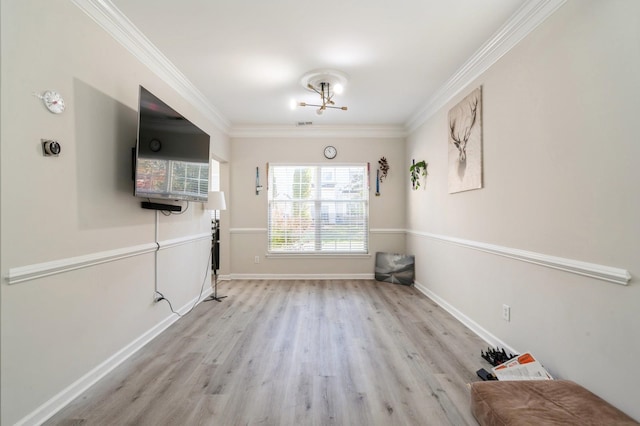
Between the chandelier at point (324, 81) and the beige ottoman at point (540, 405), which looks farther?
the chandelier at point (324, 81)

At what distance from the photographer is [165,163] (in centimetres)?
241

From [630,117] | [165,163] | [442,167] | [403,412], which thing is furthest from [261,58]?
[403,412]

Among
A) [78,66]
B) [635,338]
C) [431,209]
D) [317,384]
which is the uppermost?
[78,66]

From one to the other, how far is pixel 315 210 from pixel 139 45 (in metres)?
3.19

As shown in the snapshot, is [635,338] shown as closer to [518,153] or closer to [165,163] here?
[518,153]

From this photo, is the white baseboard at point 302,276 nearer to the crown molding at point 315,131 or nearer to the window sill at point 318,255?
the window sill at point 318,255

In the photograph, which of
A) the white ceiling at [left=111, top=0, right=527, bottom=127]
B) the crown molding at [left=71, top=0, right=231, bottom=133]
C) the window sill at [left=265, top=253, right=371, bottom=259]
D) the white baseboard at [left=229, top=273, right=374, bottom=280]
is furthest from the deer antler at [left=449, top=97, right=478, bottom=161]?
the crown molding at [left=71, top=0, right=231, bottom=133]

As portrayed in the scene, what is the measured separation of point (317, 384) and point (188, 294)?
2145 mm

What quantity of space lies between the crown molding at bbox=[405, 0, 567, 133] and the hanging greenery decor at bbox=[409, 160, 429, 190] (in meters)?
0.74

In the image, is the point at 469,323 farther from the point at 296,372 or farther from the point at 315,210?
the point at 315,210

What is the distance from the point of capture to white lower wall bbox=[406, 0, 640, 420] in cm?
141

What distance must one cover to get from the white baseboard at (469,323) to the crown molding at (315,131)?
263cm

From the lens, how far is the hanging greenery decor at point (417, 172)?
13.0 feet

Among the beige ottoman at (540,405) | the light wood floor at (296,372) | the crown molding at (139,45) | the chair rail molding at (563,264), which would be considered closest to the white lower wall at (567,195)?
the chair rail molding at (563,264)
